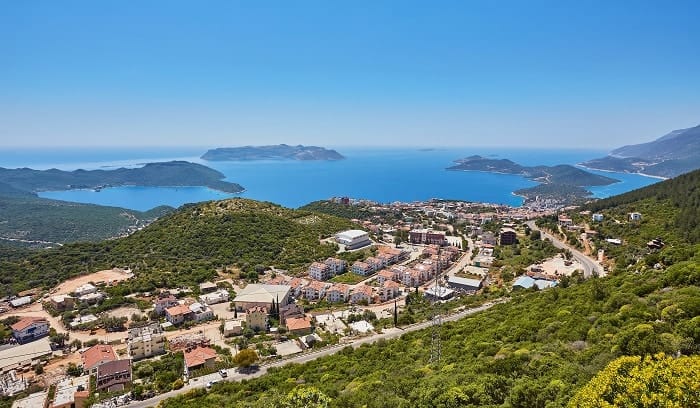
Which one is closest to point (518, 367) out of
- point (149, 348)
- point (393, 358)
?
point (393, 358)

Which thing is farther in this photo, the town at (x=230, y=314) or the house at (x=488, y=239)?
the house at (x=488, y=239)

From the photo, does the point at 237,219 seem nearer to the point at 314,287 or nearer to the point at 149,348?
the point at 314,287

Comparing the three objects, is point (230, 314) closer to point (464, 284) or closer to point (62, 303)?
point (62, 303)

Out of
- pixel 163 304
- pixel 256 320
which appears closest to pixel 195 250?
pixel 163 304

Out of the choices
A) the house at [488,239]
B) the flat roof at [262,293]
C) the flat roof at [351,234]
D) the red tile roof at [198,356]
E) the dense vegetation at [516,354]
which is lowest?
the house at [488,239]

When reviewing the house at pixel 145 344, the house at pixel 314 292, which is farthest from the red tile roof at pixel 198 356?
the house at pixel 314 292

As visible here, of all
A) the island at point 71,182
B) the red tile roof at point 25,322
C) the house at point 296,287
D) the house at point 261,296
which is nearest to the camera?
the red tile roof at point 25,322

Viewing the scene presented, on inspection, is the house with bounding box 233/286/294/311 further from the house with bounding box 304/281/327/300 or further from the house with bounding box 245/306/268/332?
the house with bounding box 245/306/268/332

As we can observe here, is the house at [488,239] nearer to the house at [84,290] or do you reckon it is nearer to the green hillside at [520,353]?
the green hillside at [520,353]
